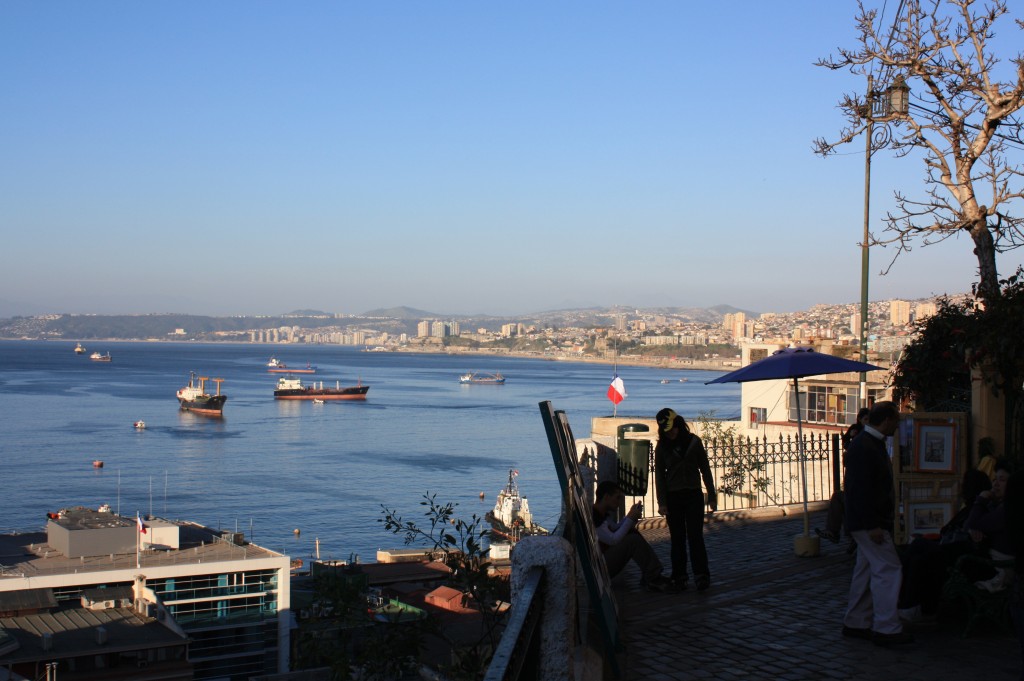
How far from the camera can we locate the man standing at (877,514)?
590 cm

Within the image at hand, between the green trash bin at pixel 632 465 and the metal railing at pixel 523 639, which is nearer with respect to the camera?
the metal railing at pixel 523 639

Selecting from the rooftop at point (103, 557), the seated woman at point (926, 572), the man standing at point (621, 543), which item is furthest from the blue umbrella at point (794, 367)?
the rooftop at point (103, 557)

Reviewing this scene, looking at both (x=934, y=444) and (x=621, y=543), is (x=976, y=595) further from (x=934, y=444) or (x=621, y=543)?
(x=621, y=543)

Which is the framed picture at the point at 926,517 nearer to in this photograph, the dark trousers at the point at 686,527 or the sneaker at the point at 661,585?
the dark trousers at the point at 686,527

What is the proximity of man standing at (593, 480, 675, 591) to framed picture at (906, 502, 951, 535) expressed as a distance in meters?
1.95

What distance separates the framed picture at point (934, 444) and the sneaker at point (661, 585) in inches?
85.7

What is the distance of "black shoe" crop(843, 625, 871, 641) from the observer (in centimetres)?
615

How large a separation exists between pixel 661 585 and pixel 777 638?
1.64 meters

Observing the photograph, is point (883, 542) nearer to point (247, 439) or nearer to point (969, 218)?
point (969, 218)

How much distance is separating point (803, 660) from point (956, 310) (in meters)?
4.53

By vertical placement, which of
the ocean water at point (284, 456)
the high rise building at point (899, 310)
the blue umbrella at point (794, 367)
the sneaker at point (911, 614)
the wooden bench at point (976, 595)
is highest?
the high rise building at point (899, 310)

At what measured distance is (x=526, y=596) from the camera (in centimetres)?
311

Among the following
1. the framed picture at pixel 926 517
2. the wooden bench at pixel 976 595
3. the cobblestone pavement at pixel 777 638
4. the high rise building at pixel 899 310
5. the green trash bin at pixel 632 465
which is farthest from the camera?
the high rise building at pixel 899 310

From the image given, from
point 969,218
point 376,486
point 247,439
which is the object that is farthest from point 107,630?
point 247,439
